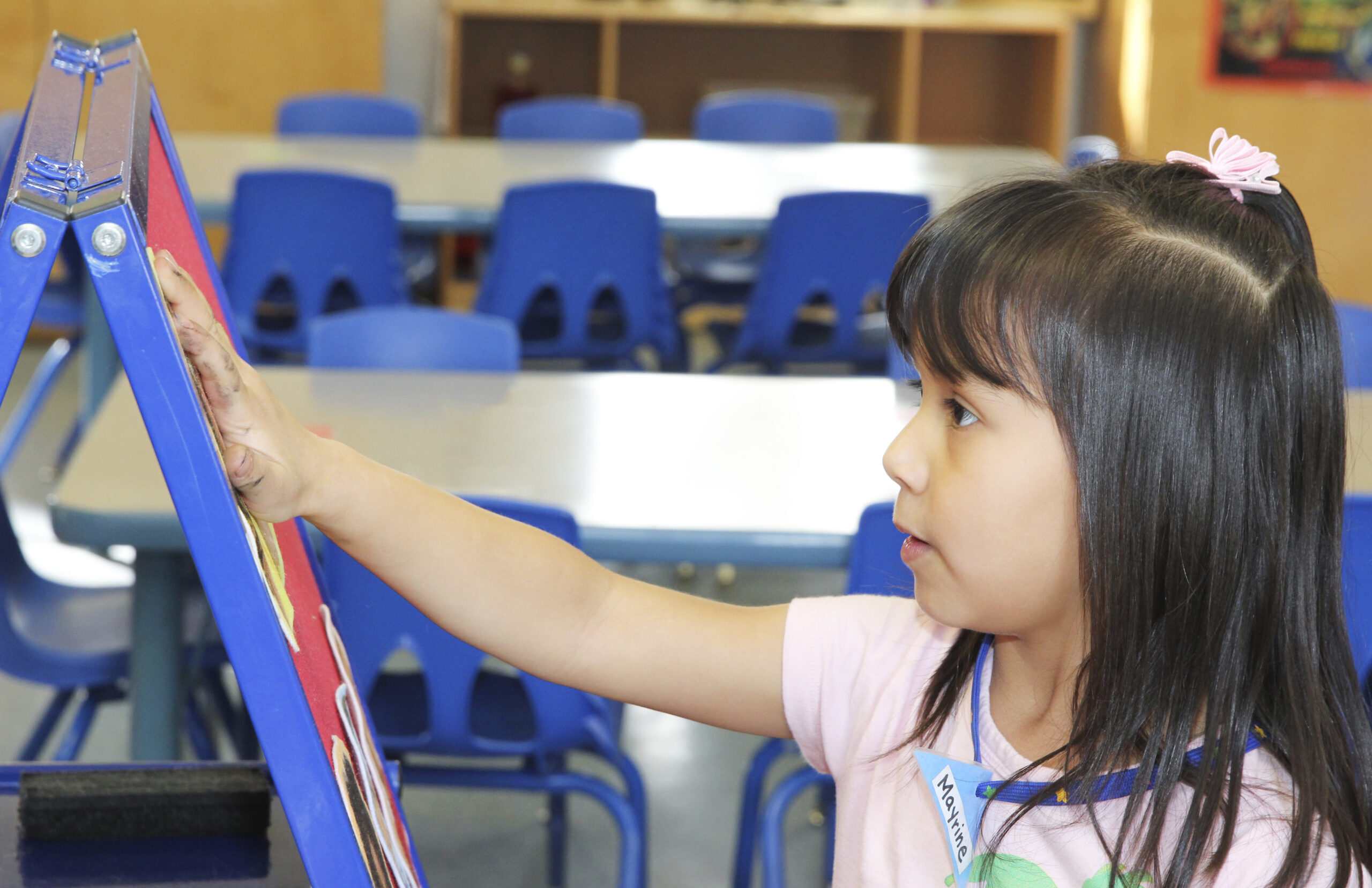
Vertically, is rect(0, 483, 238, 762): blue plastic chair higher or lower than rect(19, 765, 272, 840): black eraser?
lower

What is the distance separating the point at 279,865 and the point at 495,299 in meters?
2.37

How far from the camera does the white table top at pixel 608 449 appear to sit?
1614 millimetres

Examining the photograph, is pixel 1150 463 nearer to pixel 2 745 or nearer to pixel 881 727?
pixel 881 727

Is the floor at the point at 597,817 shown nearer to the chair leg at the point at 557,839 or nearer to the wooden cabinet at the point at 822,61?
the chair leg at the point at 557,839

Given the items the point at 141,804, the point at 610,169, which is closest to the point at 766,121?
the point at 610,169

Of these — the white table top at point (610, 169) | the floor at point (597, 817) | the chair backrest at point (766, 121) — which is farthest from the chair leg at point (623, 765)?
the chair backrest at point (766, 121)

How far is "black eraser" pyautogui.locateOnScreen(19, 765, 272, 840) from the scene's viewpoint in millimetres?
726

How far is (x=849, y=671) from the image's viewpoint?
0.94 metres

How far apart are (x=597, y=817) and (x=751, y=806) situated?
598 mm

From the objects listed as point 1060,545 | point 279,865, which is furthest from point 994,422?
point 279,865

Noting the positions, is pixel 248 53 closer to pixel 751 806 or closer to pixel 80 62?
pixel 751 806

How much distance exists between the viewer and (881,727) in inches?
35.8

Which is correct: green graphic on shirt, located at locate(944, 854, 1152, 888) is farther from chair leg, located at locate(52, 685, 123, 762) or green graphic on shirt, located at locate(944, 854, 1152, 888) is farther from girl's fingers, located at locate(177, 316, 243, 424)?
chair leg, located at locate(52, 685, 123, 762)

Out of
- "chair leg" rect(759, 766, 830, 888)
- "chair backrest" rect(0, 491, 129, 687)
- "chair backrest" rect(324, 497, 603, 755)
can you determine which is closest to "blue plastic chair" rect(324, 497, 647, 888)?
"chair backrest" rect(324, 497, 603, 755)
